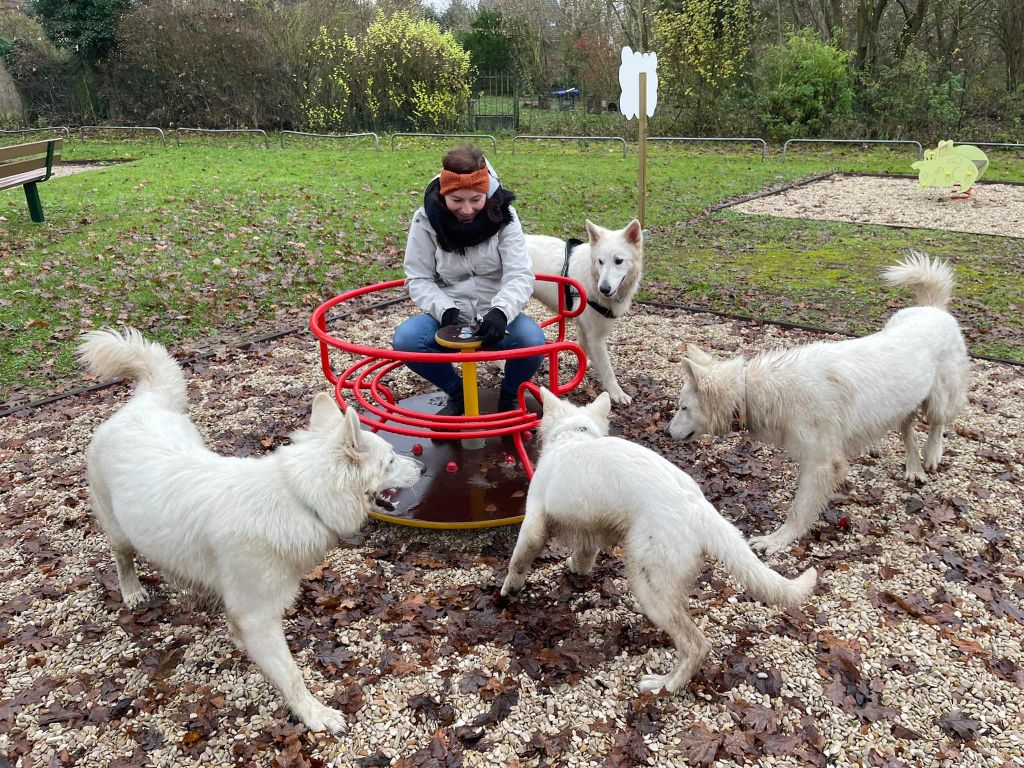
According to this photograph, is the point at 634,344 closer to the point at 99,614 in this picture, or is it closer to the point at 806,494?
the point at 806,494

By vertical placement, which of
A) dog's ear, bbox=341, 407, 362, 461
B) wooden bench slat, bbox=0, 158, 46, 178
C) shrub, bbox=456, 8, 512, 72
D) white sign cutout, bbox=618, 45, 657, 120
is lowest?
dog's ear, bbox=341, 407, 362, 461

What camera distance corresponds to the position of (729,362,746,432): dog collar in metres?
3.89

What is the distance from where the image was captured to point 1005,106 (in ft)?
59.5

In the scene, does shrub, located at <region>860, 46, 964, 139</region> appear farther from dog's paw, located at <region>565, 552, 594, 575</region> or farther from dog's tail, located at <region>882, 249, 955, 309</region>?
dog's paw, located at <region>565, 552, 594, 575</region>

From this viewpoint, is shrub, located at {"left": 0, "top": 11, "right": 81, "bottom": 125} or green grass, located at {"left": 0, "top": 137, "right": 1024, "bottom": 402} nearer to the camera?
green grass, located at {"left": 0, "top": 137, "right": 1024, "bottom": 402}

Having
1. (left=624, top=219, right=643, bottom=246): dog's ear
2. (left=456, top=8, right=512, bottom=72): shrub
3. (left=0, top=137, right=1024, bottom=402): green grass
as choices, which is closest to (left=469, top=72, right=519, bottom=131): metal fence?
(left=456, top=8, right=512, bottom=72): shrub

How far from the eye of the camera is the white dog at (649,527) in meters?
2.70

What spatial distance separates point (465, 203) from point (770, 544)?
109 inches

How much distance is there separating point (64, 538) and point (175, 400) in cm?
139

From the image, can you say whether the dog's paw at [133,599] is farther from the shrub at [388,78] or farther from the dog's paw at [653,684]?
the shrub at [388,78]

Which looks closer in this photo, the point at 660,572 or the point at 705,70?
the point at 660,572

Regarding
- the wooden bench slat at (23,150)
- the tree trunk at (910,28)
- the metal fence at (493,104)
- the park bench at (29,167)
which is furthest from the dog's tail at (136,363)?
the metal fence at (493,104)

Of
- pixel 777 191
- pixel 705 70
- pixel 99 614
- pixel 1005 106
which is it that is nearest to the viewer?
pixel 99 614

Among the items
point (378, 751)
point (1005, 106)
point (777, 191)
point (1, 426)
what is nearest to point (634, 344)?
point (378, 751)
